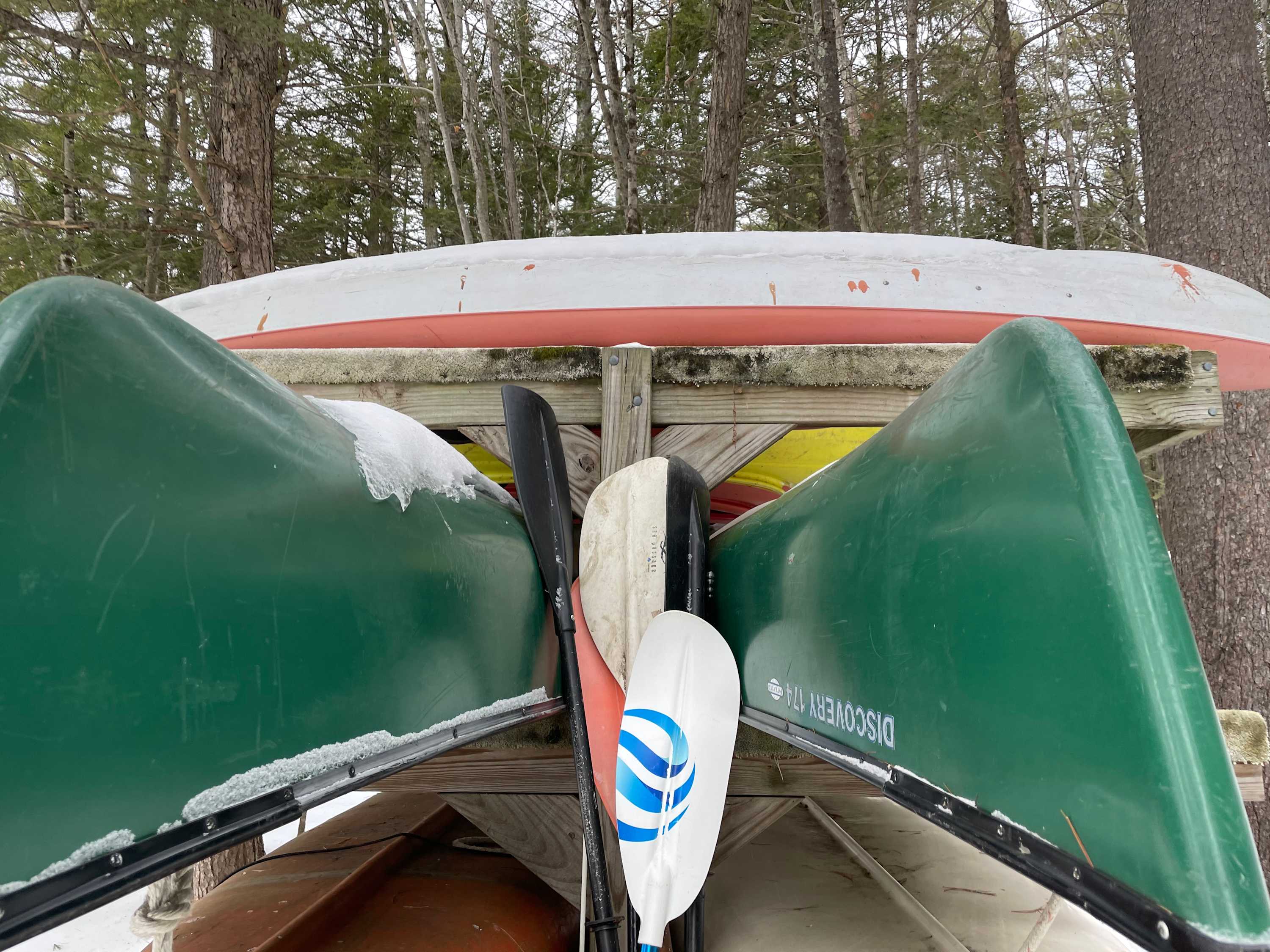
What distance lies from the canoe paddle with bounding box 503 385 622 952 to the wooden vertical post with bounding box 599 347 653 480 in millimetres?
159

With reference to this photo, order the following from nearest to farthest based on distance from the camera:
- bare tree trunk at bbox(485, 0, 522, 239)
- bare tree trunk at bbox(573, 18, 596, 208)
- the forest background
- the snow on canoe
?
the snow on canoe
the forest background
bare tree trunk at bbox(485, 0, 522, 239)
bare tree trunk at bbox(573, 18, 596, 208)

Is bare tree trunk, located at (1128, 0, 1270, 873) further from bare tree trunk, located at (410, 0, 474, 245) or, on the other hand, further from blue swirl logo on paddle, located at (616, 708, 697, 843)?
bare tree trunk, located at (410, 0, 474, 245)

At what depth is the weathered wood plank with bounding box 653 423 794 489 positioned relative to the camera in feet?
5.99

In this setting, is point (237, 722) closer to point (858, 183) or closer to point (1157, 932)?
point (1157, 932)

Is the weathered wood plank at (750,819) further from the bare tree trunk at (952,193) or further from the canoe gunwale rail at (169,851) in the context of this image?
Answer: the bare tree trunk at (952,193)

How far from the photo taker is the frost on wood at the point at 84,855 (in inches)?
20.8

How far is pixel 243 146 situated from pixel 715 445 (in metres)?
3.85

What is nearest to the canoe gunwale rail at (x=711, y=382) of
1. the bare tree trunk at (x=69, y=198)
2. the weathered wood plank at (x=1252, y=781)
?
the weathered wood plank at (x=1252, y=781)

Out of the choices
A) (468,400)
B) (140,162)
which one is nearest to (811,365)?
(468,400)

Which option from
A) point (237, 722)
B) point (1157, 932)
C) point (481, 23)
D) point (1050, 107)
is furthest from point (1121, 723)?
point (1050, 107)

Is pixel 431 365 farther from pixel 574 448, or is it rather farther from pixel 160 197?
pixel 160 197

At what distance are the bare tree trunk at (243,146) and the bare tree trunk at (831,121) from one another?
14.2ft

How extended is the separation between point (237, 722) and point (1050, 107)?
1453cm

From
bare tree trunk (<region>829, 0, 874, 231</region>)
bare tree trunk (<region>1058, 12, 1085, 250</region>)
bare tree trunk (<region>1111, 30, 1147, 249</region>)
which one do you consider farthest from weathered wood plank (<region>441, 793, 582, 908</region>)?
bare tree trunk (<region>1111, 30, 1147, 249</region>)
